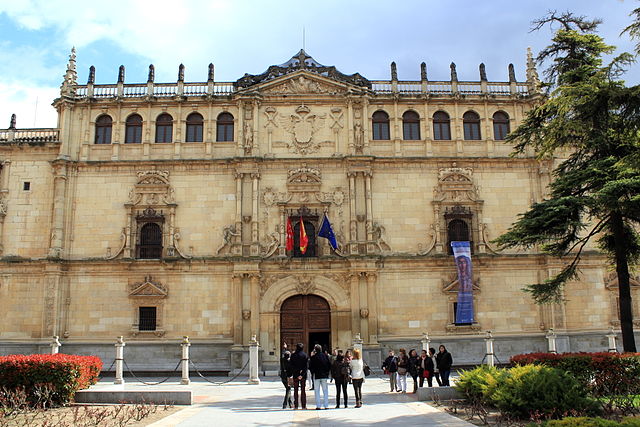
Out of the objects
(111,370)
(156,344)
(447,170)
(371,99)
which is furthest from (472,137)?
(111,370)

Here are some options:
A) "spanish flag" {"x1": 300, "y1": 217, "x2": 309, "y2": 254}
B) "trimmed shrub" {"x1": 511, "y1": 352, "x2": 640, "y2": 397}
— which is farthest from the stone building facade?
"trimmed shrub" {"x1": 511, "y1": 352, "x2": 640, "y2": 397}

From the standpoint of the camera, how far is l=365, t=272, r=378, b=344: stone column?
2944cm

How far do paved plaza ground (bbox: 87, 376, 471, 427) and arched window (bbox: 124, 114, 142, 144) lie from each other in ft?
50.7

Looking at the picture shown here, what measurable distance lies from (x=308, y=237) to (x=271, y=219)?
208 cm

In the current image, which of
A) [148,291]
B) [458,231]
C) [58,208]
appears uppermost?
[58,208]

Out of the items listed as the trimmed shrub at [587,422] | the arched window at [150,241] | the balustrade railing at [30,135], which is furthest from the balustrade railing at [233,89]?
the trimmed shrub at [587,422]

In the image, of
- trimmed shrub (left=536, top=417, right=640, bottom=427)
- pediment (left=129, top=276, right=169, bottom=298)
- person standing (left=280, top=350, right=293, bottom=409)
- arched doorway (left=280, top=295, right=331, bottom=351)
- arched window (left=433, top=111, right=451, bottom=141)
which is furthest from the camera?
arched window (left=433, top=111, right=451, bottom=141)

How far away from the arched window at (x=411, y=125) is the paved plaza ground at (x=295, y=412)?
48.7 ft

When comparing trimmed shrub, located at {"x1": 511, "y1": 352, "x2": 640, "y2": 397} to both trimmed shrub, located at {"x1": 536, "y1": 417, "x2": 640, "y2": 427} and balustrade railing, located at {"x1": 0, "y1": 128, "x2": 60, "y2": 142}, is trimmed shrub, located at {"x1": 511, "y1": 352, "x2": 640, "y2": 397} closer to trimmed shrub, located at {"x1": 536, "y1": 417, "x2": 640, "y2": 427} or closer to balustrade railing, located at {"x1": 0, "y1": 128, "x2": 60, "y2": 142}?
trimmed shrub, located at {"x1": 536, "y1": 417, "x2": 640, "y2": 427}

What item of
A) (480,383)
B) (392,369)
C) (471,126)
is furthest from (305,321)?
(480,383)

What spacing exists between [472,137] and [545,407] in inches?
832

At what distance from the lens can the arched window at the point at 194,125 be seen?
32.3 metres

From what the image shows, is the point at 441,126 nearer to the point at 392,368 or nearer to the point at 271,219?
the point at 271,219

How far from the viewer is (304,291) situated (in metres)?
30.1
